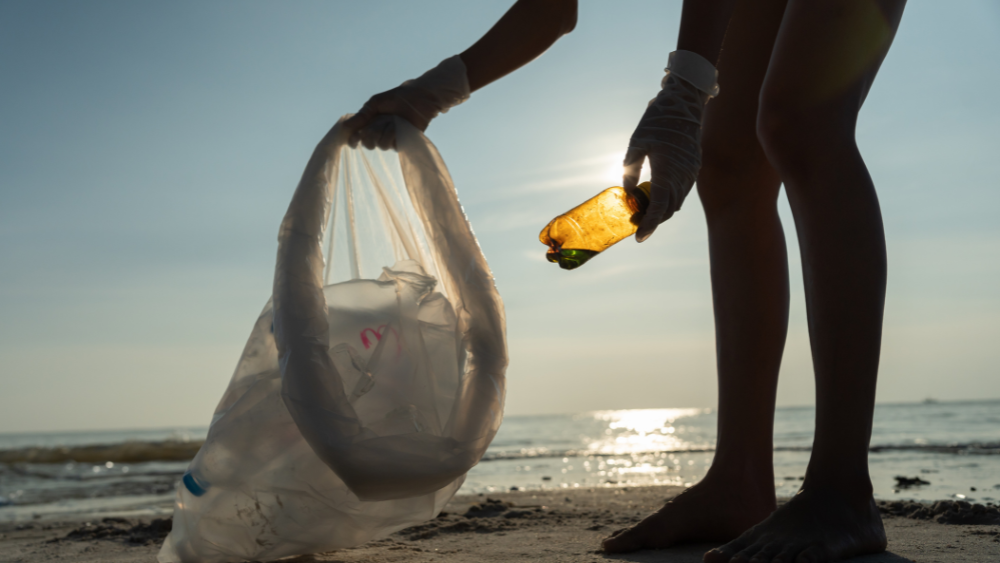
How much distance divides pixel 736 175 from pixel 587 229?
446mm

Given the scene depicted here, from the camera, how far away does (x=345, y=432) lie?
1.02 metres

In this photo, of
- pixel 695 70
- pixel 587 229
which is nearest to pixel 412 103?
pixel 587 229

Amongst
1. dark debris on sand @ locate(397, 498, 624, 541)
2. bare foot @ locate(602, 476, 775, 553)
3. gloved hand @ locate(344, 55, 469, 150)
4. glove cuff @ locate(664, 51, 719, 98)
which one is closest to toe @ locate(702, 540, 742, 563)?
bare foot @ locate(602, 476, 775, 553)

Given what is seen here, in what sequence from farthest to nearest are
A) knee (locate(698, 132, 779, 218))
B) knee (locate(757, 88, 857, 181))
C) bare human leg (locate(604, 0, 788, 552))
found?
knee (locate(698, 132, 779, 218)) < bare human leg (locate(604, 0, 788, 552)) < knee (locate(757, 88, 857, 181))

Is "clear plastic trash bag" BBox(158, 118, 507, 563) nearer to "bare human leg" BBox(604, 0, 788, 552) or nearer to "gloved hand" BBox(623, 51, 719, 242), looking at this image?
"gloved hand" BBox(623, 51, 719, 242)

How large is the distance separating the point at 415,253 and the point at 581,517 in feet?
3.38

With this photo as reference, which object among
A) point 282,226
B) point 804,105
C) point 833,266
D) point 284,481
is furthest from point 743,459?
point 282,226

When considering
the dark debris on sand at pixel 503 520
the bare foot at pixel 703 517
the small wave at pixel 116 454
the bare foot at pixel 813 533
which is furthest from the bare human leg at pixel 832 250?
the small wave at pixel 116 454

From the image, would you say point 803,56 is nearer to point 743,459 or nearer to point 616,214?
point 616,214

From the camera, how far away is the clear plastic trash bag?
3.46 ft

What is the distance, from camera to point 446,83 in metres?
1.47

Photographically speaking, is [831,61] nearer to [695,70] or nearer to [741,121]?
[695,70]

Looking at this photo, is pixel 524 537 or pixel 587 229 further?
pixel 524 537

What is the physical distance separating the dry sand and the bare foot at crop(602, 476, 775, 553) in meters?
0.03
